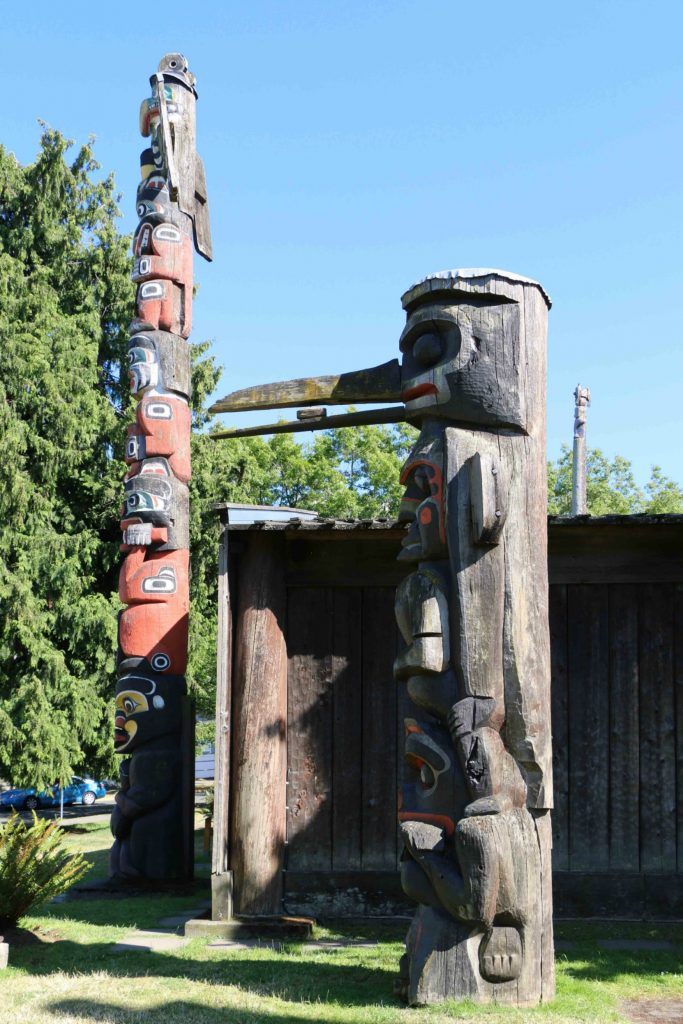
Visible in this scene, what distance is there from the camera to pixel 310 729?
31.5ft

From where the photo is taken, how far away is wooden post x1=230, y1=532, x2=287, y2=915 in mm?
8930

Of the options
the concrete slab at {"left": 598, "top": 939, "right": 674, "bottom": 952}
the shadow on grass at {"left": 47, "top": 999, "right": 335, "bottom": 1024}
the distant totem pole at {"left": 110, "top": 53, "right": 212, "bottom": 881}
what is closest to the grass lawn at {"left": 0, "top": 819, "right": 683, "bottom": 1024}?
the shadow on grass at {"left": 47, "top": 999, "right": 335, "bottom": 1024}

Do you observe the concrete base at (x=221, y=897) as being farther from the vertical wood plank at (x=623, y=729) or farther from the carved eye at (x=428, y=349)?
the carved eye at (x=428, y=349)

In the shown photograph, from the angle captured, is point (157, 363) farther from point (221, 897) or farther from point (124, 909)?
point (221, 897)

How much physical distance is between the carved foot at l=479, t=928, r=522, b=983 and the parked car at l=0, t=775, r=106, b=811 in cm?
2148

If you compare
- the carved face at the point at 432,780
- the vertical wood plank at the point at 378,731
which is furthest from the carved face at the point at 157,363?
the carved face at the point at 432,780

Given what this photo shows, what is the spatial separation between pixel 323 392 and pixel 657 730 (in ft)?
15.0

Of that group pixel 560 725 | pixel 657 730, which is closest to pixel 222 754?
pixel 560 725

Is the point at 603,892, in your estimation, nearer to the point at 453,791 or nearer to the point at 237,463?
the point at 453,791

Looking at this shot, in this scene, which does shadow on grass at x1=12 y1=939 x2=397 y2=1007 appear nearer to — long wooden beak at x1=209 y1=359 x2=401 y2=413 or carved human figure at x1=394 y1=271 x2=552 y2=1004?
carved human figure at x1=394 y1=271 x2=552 y2=1004

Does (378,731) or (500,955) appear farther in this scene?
(378,731)

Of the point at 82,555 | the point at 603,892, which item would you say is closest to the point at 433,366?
the point at 603,892

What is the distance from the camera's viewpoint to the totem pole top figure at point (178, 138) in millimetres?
14430

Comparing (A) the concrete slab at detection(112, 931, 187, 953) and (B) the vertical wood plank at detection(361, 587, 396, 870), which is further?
(B) the vertical wood plank at detection(361, 587, 396, 870)
